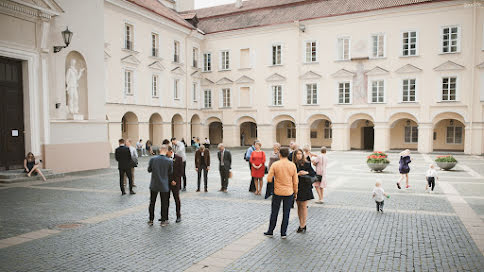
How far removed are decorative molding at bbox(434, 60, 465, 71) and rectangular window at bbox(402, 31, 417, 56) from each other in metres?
2.29

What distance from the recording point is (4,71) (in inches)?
637

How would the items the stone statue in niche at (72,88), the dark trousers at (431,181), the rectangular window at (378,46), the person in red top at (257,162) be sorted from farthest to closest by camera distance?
the rectangular window at (378,46), the stone statue in niche at (72,88), the dark trousers at (431,181), the person in red top at (257,162)

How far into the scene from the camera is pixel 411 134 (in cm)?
3762

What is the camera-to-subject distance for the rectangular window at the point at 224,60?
3984 cm

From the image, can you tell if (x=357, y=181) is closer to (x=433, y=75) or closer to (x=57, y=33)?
(x=57, y=33)

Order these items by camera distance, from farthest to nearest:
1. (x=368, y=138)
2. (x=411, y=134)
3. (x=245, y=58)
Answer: (x=368, y=138) < (x=245, y=58) < (x=411, y=134)

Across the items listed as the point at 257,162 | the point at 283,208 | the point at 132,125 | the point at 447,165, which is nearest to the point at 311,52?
the point at 132,125

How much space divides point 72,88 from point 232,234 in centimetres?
1385

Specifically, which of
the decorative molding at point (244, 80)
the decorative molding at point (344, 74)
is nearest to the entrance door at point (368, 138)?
the decorative molding at point (344, 74)

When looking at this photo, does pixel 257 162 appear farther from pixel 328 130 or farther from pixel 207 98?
pixel 328 130

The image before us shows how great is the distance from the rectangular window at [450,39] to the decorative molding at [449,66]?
101 centimetres

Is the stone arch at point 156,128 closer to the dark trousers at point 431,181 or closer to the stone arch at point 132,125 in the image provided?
the stone arch at point 132,125

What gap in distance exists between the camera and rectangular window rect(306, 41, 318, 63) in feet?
118

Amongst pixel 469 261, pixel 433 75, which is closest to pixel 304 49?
pixel 433 75
